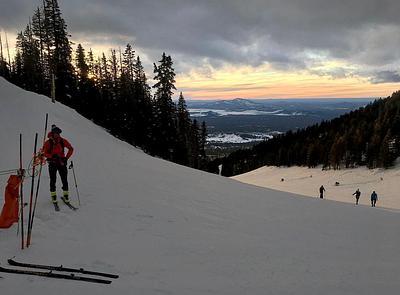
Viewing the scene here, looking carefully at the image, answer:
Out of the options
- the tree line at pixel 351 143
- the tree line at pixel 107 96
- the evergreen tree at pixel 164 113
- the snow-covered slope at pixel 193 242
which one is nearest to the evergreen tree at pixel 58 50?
the tree line at pixel 107 96

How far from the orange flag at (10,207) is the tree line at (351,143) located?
233 feet

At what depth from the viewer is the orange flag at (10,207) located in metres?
8.54

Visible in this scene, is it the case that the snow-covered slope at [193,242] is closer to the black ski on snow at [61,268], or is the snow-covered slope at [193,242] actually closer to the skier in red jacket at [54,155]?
the black ski on snow at [61,268]

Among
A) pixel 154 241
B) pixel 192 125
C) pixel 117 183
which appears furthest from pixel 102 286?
pixel 192 125

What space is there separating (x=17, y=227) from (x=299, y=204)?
15445mm

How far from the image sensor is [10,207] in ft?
28.5

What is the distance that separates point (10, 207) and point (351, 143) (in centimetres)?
7923

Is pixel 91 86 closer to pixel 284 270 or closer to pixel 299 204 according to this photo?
pixel 299 204

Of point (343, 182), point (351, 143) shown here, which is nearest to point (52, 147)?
A: point (343, 182)

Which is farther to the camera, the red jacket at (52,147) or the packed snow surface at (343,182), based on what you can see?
the packed snow surface at (343,182)

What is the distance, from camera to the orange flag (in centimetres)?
854

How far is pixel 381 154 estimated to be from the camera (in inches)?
2685

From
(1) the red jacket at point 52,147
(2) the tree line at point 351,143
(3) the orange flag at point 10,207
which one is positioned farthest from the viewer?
(2) the tree line at point 351,143

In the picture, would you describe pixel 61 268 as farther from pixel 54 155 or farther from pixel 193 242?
pixel 54 155
